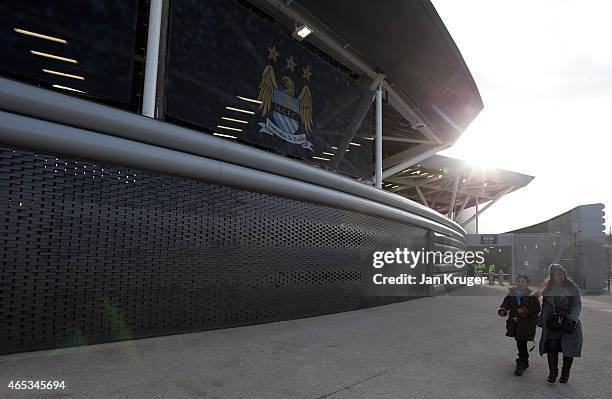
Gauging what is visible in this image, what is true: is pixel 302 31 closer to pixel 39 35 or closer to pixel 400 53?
pixel 400 53

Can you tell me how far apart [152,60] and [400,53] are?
393 inches

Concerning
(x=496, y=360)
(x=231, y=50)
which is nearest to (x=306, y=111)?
(x=231, y=50)

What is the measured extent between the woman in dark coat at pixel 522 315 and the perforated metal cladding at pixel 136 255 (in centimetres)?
508

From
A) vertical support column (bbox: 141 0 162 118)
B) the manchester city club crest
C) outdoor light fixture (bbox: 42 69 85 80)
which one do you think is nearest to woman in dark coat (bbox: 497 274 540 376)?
vertical support column (bbox: 141 0 162 118)

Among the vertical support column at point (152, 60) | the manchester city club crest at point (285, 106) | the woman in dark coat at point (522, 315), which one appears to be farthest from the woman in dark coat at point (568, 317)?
the manchester city club crest at point (285, 106)

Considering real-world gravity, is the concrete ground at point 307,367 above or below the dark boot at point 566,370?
below

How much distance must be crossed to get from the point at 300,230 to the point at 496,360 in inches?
209

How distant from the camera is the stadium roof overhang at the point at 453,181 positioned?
120 feet

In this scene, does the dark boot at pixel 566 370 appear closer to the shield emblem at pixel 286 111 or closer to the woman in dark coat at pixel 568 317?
the woman in dark coat at pixel 568 317

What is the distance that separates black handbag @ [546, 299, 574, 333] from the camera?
4966 millimetres

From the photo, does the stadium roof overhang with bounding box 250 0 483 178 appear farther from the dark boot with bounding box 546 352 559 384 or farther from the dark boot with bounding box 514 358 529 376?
the dark boot with bounding box 546 352 559 384

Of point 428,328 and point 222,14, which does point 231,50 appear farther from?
point 428,328

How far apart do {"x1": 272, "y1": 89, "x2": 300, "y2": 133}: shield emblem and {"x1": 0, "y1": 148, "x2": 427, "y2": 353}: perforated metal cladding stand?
3.09 meters

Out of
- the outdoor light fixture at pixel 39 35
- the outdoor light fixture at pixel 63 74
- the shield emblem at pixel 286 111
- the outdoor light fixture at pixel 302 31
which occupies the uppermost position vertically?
the outdoor light fixture at pixel 302 31
